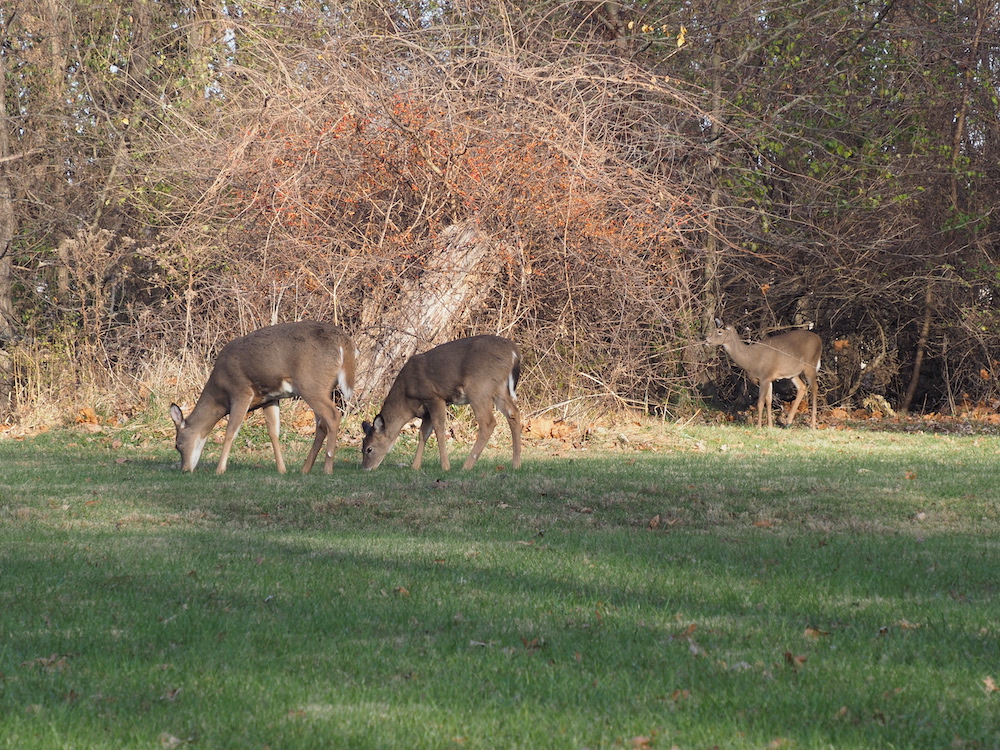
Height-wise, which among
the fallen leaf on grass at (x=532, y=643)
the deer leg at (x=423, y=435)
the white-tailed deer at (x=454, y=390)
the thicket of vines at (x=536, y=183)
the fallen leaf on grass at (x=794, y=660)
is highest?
the thicket of vines at (x=536, y=183)

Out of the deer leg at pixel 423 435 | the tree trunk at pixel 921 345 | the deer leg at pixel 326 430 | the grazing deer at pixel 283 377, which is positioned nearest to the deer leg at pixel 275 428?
the grazing deer at pixel 283 377

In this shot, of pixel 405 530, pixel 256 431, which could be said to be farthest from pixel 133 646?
pixel 256 431

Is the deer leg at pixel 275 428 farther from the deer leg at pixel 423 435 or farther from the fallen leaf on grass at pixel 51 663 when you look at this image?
the fallen leaf on grass at pixel 51 663

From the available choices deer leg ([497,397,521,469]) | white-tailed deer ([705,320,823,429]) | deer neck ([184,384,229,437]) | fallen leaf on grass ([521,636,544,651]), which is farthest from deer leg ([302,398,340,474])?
white-tailed deer ([705,320,823,429])

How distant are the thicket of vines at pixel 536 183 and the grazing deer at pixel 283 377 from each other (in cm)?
372

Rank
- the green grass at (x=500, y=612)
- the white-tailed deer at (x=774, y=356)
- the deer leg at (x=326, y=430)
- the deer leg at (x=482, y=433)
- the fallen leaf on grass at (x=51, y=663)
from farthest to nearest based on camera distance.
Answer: the white-tailed deer at (x=774, y=356) < the deer leg at (x=482, y=433) < the deer leg at (x=326, y=430) < the fallen leaf on grass at (x=51, y=663) < the green grass at (x=500, y=612)

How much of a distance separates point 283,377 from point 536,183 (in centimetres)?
526

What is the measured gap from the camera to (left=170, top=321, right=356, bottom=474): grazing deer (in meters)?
11.7

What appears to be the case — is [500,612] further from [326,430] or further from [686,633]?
[326,430]

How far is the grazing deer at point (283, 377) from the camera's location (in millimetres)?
11734

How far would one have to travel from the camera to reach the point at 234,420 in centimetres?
1180

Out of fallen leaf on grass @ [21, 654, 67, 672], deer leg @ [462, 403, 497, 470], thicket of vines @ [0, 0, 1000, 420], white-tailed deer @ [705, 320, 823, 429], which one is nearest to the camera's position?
fallen leaf on grass @ [21, 654, 67, 672]

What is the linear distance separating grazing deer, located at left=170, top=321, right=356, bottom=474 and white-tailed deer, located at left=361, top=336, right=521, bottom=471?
58 centimetres

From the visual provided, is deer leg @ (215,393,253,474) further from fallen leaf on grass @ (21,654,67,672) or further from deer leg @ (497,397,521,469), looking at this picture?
fallen leaf on grass @ (21,654,67,672)
